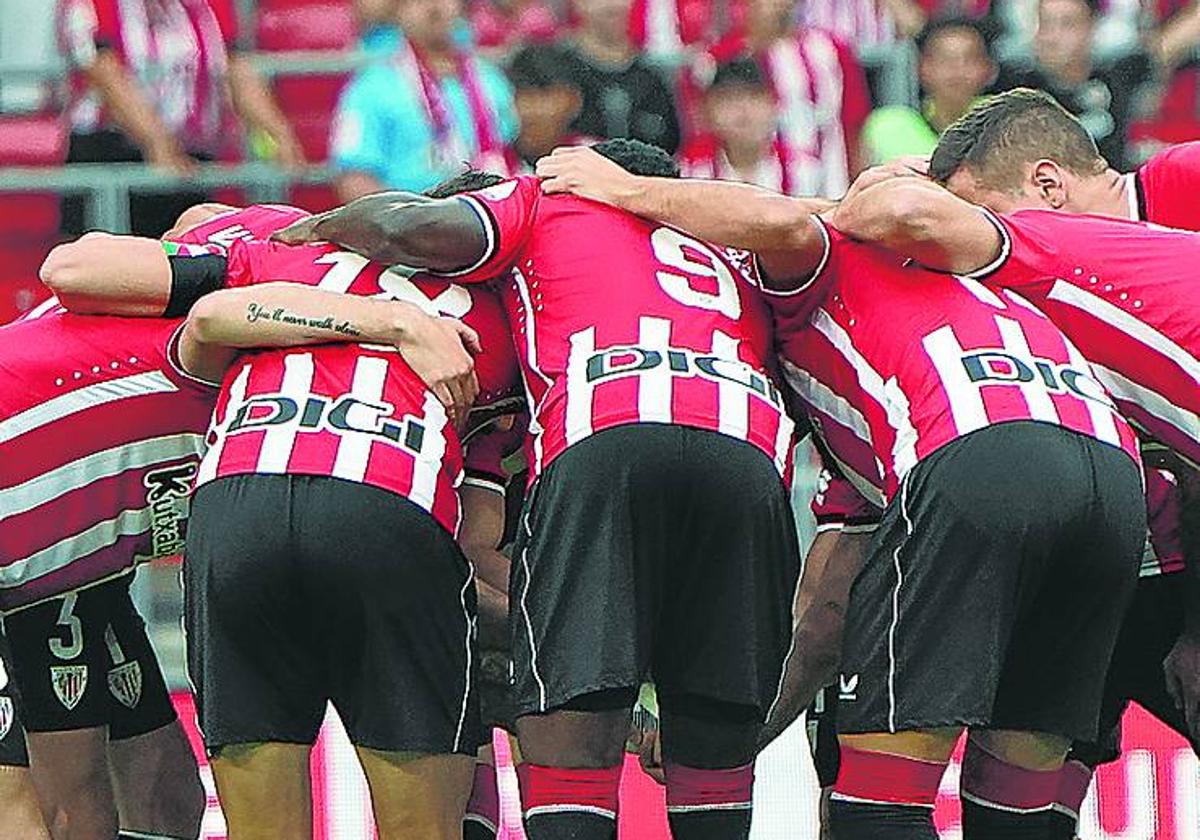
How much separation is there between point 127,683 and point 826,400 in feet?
5.36

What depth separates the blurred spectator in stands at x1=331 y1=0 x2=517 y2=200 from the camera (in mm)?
7809

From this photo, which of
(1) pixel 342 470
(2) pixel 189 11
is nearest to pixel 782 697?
(1) pixel 342 470

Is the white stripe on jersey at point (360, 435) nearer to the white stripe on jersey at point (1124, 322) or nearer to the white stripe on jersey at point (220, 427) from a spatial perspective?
the white stripe on jersey at point (220, 427)

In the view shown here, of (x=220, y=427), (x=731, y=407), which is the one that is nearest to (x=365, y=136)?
(x=220, y=427)

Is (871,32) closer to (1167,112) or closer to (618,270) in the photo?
(1167,112)

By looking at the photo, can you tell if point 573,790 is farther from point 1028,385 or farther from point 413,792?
point 1028,385

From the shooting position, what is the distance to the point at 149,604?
707 centimetres

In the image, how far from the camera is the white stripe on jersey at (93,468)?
4.54m

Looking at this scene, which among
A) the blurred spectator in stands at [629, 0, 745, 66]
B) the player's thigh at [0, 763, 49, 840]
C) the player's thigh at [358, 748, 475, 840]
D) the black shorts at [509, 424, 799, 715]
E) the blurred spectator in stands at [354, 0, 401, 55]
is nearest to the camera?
the black shorts at [509, 424, 799, 715]

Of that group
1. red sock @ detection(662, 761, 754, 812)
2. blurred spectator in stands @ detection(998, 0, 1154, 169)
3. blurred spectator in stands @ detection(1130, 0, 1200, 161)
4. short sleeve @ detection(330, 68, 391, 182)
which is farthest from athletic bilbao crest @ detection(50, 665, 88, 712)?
blurred spectator in stands @ detection(1130, 0, 1200, 161)

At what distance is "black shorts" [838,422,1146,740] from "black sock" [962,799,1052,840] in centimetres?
20

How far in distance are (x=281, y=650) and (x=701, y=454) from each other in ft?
2.76

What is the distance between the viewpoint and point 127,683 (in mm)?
4906

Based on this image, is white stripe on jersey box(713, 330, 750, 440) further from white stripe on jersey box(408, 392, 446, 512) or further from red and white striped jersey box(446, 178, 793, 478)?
white stripe on jersey box(408, 392, 446, 512)
